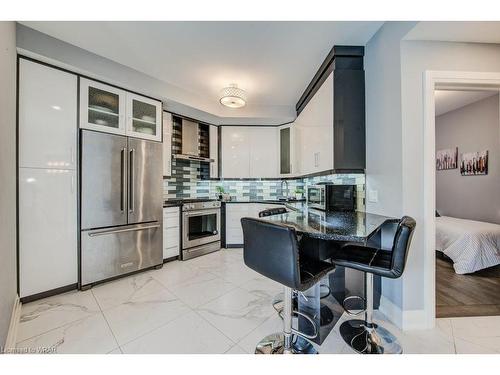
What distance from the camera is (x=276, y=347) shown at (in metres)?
1.44

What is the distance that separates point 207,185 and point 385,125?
3241 mm

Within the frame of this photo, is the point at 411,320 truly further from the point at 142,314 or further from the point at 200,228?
the point at 200,228

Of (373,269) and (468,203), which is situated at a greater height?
(468,203)

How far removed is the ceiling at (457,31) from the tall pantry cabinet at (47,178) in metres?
3.17

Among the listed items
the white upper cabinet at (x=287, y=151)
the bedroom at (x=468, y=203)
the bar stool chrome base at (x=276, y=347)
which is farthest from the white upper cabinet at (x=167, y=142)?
the bedroom at (x=468, y=203)

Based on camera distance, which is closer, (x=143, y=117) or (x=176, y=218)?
(x=143, y=117)

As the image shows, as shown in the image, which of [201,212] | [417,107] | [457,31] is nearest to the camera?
[457,31]

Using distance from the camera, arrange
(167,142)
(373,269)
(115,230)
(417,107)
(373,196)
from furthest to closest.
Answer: (167,142) < (115,230) < (373,196) < (417,107) < (373,269)

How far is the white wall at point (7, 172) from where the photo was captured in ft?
4.71

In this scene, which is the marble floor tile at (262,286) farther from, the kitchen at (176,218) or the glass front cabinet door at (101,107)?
the glass front cabinet door at (101,107)

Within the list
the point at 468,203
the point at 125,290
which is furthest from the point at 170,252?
the point at 468,203

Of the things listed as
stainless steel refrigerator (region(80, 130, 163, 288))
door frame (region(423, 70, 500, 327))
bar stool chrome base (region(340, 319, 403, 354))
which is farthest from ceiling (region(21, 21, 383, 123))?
bar stool chrome base (region(340, 319, 403, 354))
